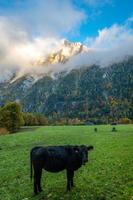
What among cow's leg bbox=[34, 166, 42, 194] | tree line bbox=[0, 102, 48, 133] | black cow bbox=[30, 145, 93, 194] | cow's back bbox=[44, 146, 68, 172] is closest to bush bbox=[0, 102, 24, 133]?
tree line bbox=[0, 102, 48, 133]

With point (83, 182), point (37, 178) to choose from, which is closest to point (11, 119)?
point (83, 182)

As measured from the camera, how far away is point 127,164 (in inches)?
1183

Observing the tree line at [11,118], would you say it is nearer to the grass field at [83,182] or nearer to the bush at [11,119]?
the bush at [11,119]

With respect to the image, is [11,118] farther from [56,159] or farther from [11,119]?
[56,159]

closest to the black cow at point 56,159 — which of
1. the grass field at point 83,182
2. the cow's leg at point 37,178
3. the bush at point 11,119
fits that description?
the cow's leg at point 37,178

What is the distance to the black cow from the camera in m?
20.9

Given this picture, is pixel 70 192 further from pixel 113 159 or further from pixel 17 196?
pixel 113 159

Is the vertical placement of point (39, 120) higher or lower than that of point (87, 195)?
higher

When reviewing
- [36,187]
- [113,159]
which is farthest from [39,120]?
[36,187]

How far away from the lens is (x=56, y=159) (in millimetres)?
21109

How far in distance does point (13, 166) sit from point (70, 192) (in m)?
12.5

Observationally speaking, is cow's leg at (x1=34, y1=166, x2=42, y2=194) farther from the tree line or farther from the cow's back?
the tree line

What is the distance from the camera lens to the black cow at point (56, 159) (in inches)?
824

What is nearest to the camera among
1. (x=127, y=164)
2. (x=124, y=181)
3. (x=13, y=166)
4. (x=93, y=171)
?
(x=124, y=181)
